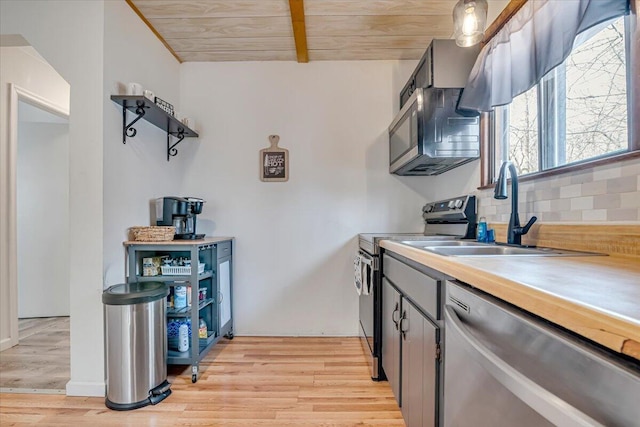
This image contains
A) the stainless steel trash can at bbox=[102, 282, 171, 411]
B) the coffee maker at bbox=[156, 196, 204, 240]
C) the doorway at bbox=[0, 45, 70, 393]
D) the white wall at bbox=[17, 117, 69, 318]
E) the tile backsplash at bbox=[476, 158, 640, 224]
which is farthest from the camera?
the white wall at bbox=[17, 117, 69, 318]

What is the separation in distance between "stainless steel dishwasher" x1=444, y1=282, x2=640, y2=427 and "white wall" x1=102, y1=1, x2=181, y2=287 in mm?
1924

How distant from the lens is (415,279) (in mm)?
1265

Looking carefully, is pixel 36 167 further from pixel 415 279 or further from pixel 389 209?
pixel 415 279

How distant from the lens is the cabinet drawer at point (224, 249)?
7.89 feet

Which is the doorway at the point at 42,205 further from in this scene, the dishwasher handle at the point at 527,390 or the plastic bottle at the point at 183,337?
the dishwasher handle at the point at 527,390

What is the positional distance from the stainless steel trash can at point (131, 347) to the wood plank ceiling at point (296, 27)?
1.89 metres

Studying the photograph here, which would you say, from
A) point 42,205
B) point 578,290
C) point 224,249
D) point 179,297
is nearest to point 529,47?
point 578,290

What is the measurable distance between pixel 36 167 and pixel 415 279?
3.94 m

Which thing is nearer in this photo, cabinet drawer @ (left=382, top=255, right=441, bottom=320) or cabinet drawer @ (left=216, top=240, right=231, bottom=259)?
cabinet drawer @ (left=382, top=255, right=441, bottom=320)

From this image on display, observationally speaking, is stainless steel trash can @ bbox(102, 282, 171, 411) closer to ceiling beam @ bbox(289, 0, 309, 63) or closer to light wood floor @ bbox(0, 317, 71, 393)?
light wood floor @ bbox(0, 317, 71, 393)

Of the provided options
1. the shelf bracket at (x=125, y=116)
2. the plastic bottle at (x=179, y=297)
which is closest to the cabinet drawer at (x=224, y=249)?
the plastic bottle at (x=179, y=297)

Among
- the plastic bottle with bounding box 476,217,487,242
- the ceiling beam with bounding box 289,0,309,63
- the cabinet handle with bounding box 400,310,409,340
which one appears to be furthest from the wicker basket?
the plastic bottle with bounding box 476,217,487,242

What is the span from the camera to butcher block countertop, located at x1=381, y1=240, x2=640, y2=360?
1.30 ft

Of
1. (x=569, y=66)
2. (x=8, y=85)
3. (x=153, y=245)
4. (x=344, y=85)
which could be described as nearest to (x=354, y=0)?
A: (x=344, y=85)
